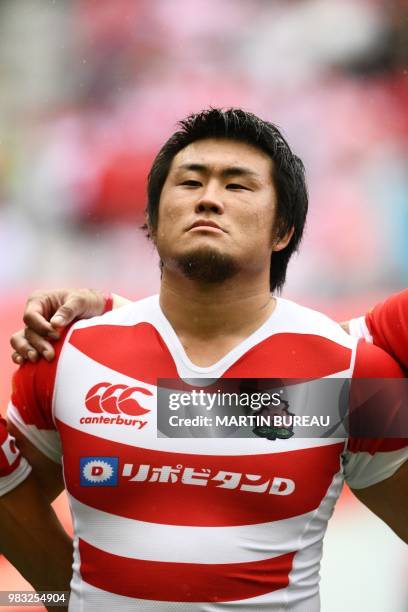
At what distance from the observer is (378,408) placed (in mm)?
1991

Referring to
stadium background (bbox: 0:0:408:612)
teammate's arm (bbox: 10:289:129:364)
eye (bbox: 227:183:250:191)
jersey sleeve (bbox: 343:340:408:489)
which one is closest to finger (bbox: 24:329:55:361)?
teammate's arm (bbox: 10:289:129:364)

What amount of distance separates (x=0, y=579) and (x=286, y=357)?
326cm

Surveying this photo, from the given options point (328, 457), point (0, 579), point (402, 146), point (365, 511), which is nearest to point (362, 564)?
point (365, 511)

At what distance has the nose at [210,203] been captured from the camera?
2.05 meters

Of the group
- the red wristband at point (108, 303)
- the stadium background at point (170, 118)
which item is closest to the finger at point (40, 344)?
the red wristband at point (108, 303)

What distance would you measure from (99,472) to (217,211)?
0.70 meters

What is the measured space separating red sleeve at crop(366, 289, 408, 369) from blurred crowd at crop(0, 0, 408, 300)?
4.45 m

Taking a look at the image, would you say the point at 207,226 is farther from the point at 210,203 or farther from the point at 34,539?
the point at 34,539

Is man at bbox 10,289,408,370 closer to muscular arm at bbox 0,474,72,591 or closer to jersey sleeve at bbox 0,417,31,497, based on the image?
jersey sleeve at bbox 0,417,31,497

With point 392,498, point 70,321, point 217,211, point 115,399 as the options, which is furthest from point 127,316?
point 392,498

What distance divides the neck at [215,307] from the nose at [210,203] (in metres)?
0.19

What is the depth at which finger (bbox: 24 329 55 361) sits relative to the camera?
2.09 metres

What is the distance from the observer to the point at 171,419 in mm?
1975

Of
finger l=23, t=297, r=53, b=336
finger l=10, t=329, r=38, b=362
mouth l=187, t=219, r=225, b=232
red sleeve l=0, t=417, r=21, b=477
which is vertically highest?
mouth l=187, t=219, r=225, b=232
